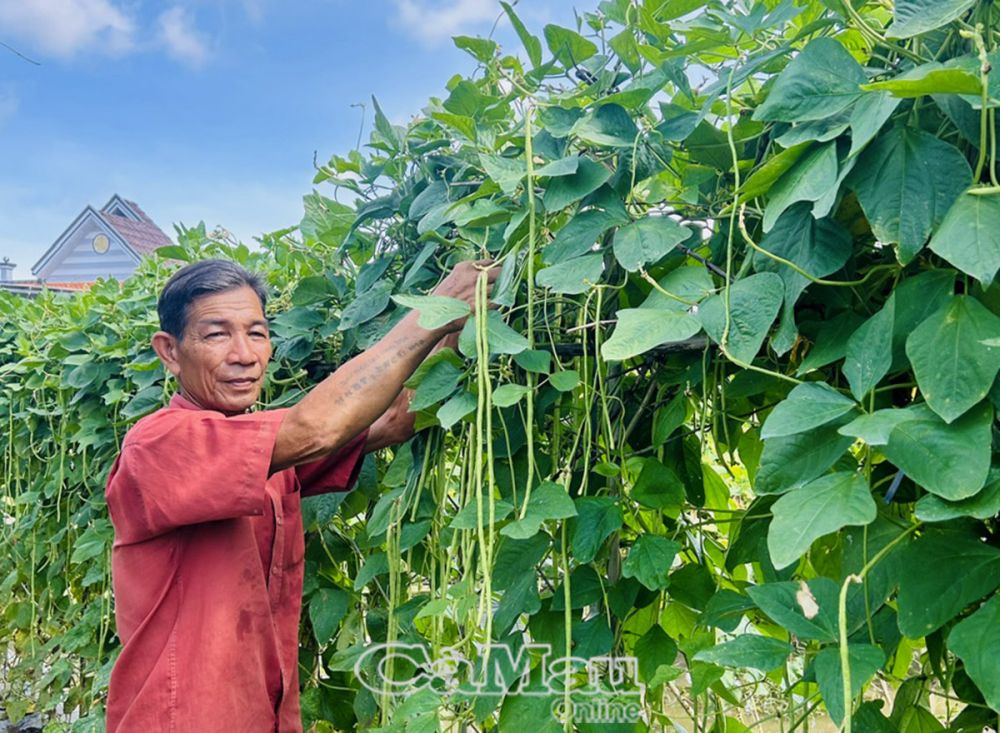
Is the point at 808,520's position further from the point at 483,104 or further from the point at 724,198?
the point at 483,104

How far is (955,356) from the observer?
0.57m

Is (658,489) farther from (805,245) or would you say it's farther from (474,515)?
(805,245)

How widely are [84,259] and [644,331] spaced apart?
1491 centimetres

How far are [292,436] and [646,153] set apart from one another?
1.95ft

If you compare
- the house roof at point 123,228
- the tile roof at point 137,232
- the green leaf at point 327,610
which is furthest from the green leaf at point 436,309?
the tile roof at point 137,232

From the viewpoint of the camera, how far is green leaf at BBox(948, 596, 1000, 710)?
56 centimetres

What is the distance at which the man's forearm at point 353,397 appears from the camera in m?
1.06

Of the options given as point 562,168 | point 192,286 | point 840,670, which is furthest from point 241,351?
point 840,670

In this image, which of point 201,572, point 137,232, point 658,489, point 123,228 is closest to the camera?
point 658,489

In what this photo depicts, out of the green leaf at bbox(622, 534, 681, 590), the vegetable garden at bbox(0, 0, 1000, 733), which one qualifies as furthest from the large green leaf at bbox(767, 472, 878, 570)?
the green leaf at bbox(622, 534, 681, 590)

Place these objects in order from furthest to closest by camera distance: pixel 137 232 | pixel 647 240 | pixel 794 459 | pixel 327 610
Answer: pixel 137 232, pixel 327 610, pixel 647 240, pixel 794 459

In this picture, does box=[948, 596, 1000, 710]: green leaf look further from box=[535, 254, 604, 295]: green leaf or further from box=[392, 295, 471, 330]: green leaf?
box=[392, 295, 471, 330]: green leaf

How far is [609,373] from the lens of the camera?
37.4 inches

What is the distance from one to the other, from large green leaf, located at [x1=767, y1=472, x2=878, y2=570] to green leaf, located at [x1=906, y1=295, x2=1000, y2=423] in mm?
78
